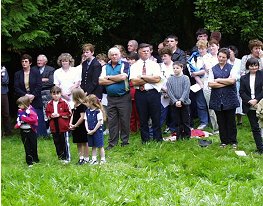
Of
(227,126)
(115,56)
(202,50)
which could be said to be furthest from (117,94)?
(202,50)

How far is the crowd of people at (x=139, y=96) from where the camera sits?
7.88m

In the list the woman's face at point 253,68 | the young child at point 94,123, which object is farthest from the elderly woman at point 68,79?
the woman's face at point 253,68

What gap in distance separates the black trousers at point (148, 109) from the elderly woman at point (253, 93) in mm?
1572

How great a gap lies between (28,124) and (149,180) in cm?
261

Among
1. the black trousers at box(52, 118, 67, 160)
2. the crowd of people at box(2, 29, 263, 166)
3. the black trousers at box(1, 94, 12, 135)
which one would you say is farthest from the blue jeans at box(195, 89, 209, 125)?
the black trousers at box(1, 94, 12, 135)

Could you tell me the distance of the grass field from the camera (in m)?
5.46

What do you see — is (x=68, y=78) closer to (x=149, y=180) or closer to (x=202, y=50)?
(x=202, y=50)

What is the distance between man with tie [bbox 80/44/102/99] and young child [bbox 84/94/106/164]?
1.66 meters

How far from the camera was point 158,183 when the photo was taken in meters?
6.14

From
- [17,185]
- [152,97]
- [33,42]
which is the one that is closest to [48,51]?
[33,42]

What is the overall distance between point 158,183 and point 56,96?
2.81 meters

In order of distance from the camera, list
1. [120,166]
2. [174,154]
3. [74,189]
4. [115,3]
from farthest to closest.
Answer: [115,3]
[174,154]
[120,166]
[74,189]

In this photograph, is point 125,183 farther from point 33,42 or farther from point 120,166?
point 33,42

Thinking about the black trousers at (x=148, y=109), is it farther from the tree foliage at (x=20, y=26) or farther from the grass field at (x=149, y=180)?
the tree foliage at (x=20, y=26)
